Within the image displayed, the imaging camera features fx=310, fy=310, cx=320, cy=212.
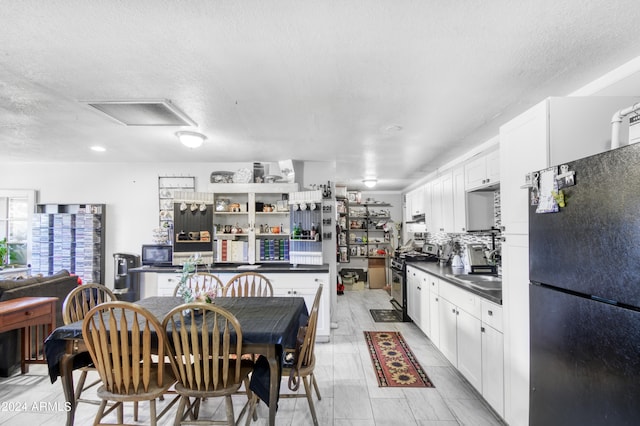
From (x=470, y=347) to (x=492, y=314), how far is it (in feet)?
1.84

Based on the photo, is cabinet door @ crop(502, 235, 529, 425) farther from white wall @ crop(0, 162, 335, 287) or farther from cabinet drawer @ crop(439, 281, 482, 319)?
white wall @ crop(0, 162, 335, 287)

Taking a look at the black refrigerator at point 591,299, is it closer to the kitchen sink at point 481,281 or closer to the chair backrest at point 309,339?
the kitchen sink at point 481,281

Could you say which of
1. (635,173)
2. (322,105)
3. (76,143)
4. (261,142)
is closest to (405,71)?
(322,105)

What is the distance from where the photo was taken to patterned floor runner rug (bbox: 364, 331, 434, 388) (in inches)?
115

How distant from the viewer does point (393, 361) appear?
335 centimetres

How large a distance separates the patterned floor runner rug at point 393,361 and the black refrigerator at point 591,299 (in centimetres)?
147

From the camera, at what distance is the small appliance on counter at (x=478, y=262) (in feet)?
11.5

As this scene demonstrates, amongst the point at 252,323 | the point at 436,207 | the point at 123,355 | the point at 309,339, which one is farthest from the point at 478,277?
the point at 123,355

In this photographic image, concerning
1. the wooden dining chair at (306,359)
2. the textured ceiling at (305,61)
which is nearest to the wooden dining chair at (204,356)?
the wooden dining chair at (306,359)

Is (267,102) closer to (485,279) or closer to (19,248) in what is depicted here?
(485,279)

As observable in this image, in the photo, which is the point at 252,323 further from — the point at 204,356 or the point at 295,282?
the point at 295,282

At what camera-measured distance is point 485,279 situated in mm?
3160

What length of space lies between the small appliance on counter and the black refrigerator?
204cm

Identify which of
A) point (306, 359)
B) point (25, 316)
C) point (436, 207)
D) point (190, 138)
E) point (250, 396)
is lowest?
point (250, 396)
